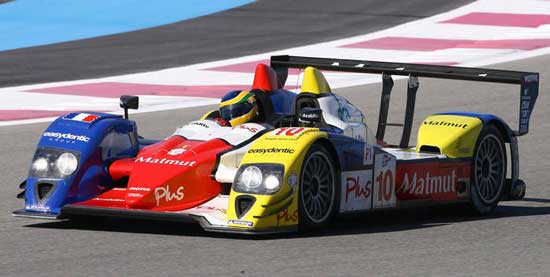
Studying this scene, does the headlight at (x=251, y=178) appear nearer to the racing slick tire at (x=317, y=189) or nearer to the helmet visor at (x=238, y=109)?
the racing slick tire at (x=317, y=189)

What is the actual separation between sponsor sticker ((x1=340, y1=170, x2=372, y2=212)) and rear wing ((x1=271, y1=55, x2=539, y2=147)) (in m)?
1.32

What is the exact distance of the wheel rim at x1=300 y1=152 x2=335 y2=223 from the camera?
838 cm

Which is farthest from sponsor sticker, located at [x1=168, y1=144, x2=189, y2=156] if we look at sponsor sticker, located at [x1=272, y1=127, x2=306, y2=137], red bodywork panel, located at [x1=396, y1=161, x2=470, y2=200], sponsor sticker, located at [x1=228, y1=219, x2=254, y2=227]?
red bodywork panel, located at [x1=396, y1=161, x2=470, y2=200]

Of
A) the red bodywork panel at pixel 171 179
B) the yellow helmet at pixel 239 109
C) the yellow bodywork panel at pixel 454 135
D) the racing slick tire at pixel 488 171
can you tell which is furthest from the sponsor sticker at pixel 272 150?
the racing slick tire at pixel 488 171

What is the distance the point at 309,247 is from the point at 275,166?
1.81 feet

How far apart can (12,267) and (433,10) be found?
1529 cm

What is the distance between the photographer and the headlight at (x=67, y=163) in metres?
8.82

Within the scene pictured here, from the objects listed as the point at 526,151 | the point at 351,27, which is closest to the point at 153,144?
the point at 526,151

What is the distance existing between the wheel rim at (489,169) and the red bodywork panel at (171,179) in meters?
1.96

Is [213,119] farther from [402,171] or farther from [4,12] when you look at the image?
[4,12]

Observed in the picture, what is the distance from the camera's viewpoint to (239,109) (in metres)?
9.22

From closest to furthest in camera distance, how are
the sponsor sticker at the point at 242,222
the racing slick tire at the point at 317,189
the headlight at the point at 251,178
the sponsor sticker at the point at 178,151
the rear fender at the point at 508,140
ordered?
the sponsor sticker at the point at 242,222 < the headlight at the point at 251,178 < the racing slick tire at the point at 317,189 < the sponsor sticker at the point at 178,151 < the rear fender at the point at 508,140

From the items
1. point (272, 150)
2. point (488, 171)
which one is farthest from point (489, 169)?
point (272, 150)

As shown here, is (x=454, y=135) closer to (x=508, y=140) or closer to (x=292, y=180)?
(x=508, y=140)
